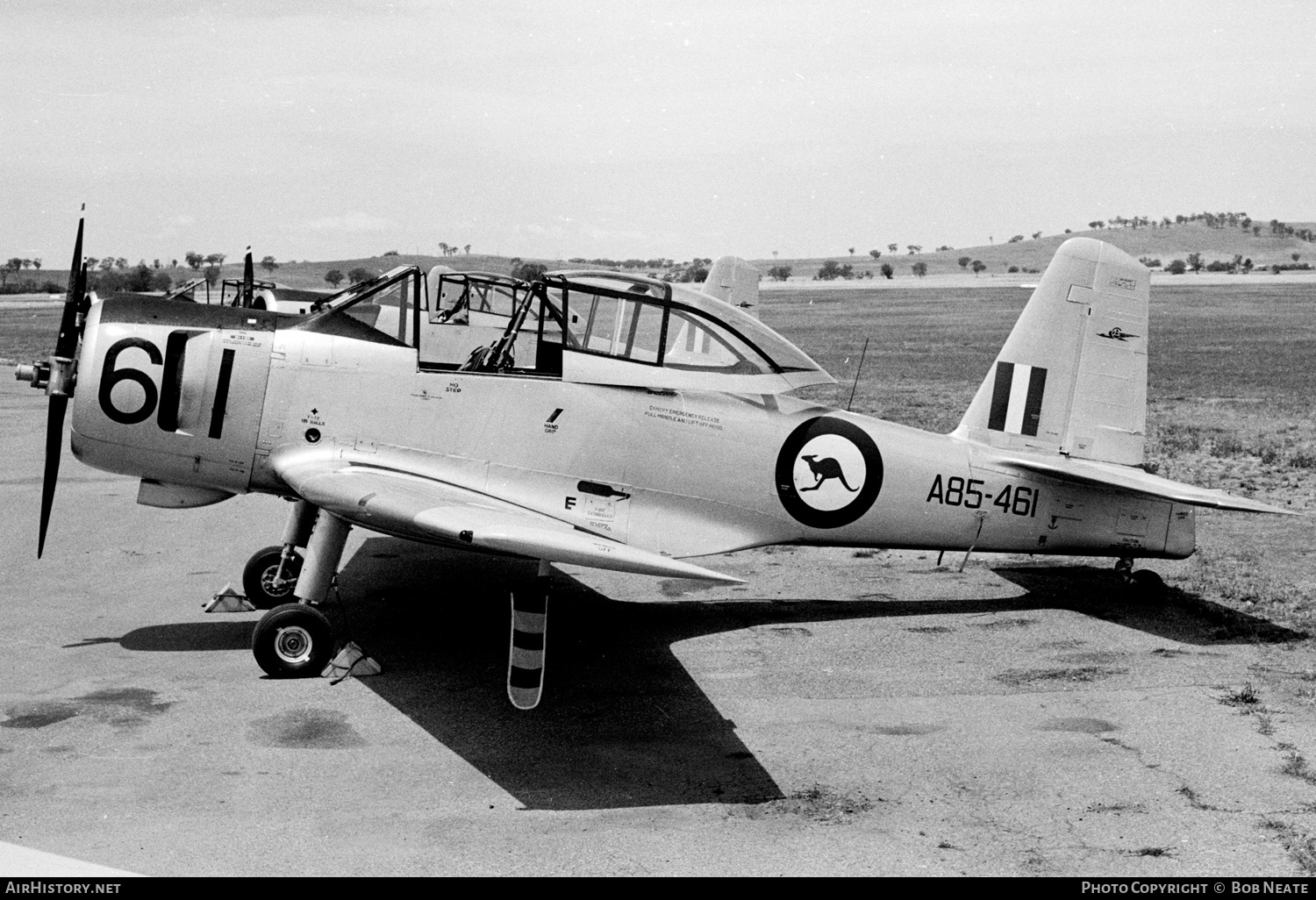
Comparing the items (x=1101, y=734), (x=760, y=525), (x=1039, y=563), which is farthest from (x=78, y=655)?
(x=1039, y=563)

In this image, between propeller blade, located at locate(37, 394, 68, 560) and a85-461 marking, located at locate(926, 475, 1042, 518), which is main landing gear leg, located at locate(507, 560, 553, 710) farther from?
a85-461 marking, located at locate(926, 475, 1042, 518)

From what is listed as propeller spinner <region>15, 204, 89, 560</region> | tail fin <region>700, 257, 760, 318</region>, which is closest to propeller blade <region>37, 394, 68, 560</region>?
propeller spinner <region>15, 204, 89, 560</region>

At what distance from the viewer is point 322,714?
21.6ft

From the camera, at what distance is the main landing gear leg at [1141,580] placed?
357 inches

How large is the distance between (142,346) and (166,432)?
22.7 inches

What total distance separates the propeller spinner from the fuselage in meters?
0.19

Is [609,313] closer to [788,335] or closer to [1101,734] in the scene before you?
[1101,734]

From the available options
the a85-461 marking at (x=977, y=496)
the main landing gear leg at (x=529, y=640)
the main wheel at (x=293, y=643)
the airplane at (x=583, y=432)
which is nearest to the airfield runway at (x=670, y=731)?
the main wheel at (x=293, y=643)

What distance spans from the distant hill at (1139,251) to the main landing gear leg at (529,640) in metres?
111

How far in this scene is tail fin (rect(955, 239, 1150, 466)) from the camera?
908cm

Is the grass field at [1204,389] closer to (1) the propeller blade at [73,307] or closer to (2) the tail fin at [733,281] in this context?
(2) the tail fin at [733,281]

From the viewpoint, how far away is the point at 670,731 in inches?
255

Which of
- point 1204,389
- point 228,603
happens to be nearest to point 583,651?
point 228,603

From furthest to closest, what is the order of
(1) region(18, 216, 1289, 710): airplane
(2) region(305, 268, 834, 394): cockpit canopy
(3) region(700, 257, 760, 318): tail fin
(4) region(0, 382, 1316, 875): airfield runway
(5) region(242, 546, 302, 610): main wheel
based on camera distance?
1. (3) region(700, 257, 760, 318): tail fin
2. (5) region(242, 546, 302, 610): main wheel
3. (2) region(305, 268, 834, 394): cockpit canopy
4. (1) region(18, 216, 1289, 710): airplane
5. (4) region(0, 382, 1316, 875): airfield runway
